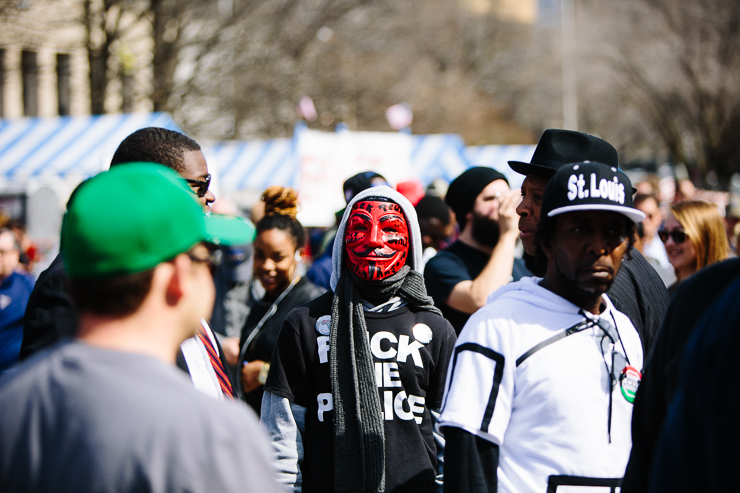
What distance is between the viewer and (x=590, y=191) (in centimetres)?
229

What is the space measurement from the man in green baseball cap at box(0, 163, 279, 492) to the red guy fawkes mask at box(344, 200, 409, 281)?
1724mm

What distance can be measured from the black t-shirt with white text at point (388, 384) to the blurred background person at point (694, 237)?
259 cm

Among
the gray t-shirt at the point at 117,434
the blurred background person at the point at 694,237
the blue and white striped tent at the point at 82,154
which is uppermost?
the blue and white striped tent at the point at 82,154

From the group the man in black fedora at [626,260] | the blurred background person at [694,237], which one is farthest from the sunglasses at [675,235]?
the man in black fedora at [626,260]

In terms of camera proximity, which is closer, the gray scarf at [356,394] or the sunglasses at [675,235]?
the gray scarf at [356,394]

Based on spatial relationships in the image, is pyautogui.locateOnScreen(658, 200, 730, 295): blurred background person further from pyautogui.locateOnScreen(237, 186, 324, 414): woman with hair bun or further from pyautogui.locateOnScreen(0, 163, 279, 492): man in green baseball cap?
pyautogui.locateOnScreen(0, 163, 279, 492): man in green baseball cap

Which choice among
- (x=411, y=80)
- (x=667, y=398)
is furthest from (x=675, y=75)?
(x=667, y=398)

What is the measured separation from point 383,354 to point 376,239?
1.70ft

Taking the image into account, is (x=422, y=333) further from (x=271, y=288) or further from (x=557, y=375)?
(x=271, y=288)

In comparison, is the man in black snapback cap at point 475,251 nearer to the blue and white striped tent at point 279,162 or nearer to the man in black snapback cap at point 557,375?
the man in black snapback cap at point 557,375

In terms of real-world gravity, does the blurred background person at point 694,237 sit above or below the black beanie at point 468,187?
below

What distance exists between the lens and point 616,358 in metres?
2.32

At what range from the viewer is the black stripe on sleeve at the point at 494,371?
2.18 m

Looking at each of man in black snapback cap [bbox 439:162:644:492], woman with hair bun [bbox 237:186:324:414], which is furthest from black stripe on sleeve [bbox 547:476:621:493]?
woman with hair bun [bbox 237:186:324:414]
